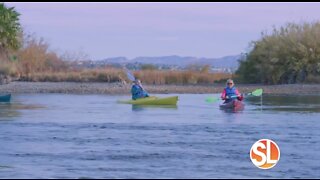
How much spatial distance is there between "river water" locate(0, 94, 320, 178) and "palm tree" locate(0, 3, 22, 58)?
39.0ft

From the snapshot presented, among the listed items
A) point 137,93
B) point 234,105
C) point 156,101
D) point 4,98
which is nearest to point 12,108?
point 4,98

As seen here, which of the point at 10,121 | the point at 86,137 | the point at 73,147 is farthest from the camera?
the point at 10,121

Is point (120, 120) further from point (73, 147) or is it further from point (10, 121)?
point (73, 147)

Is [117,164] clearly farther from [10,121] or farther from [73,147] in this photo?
[10,121]

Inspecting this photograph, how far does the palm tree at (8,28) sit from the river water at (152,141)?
39.0ft

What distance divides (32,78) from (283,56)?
17.4 metres

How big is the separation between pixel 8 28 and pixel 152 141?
27284 millimetres

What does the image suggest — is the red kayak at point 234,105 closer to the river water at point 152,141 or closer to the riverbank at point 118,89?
the river water at point 152,141

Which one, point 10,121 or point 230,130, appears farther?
point 10,121

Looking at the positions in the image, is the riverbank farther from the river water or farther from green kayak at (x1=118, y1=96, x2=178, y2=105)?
the river water

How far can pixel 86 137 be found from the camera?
2342 cm

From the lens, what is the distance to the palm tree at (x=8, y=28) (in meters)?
48.2

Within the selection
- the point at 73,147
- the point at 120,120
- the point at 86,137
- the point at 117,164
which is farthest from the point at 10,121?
the point at 117,164

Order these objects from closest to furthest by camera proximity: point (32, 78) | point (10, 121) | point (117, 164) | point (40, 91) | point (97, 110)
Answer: point (117, 164)
point (10, 121)
point (97, 110)
point (40, 91)
point (32, 78)
